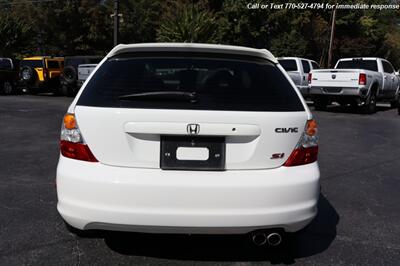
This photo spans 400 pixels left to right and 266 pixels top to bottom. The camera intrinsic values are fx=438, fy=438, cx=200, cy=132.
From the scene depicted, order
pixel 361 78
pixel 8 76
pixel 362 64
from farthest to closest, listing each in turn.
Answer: pixel 8 76, pixel 362 64, pixel 361 78

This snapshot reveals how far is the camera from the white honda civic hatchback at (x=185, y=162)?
105 inches

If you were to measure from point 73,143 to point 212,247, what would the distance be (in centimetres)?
135

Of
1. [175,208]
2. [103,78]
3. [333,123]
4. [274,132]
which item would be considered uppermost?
[103,78]

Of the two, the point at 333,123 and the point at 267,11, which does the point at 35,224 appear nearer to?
the point at 333,123

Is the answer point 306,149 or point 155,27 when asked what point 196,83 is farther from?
point 155,27

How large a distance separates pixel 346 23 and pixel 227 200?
153ft

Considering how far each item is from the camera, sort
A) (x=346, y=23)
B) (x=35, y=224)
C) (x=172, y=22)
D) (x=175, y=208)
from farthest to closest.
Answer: (x=346, y=23) < (x=172, y=22) < (x=35, y=224) < (x=175, y=208)

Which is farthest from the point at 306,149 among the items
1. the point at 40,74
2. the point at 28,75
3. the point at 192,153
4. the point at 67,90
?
the point at 40,74

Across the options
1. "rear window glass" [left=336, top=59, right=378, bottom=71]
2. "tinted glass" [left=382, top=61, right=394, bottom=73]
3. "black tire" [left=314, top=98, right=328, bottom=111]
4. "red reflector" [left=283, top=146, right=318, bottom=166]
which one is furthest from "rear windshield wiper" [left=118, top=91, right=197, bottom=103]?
"tinted glass" [left=382, top=61, right=394, bottom=73]

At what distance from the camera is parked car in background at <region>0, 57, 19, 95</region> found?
21.7 metres

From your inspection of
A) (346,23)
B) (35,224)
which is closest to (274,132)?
(35,224)

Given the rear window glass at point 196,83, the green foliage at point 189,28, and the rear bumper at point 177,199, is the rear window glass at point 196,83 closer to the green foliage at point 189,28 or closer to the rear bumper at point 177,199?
the rear bumper at point 177,199

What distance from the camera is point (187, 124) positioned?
2.68 metres

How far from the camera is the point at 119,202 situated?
267 centimetres
